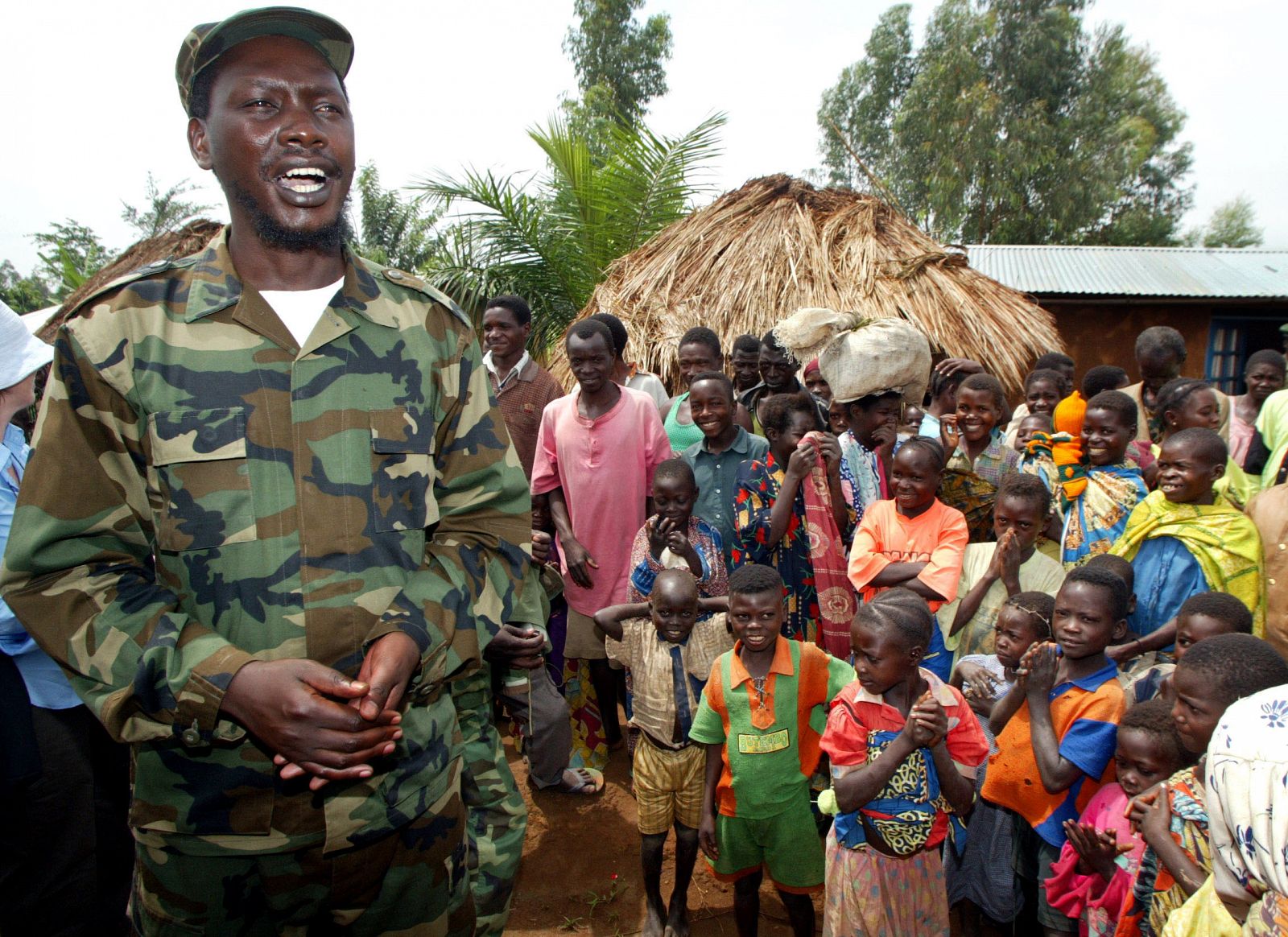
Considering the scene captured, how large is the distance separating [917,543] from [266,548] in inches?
99.4

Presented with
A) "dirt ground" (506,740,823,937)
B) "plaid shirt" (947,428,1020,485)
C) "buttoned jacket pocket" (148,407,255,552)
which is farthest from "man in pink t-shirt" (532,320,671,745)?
"buttoned jacket pocket" (148,407,255,552)

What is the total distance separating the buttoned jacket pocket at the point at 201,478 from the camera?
1429 mm

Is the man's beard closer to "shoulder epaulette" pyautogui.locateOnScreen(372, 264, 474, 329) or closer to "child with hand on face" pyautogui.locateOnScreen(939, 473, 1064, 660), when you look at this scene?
"shoulder epaulette" pyautogui.locateOnScreen(372, 264, 474, 329)

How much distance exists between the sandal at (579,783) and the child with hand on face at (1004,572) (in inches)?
72.6

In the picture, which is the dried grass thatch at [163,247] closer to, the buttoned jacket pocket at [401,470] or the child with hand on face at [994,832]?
the buttoned jacket pocket at [401,470]

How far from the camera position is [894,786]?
2.36 m

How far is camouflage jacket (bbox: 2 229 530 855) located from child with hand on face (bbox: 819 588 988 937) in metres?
1.25

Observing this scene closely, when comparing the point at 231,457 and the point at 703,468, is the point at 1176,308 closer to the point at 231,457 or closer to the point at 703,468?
the point at 703,468

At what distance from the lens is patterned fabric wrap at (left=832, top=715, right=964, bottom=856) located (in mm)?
2365

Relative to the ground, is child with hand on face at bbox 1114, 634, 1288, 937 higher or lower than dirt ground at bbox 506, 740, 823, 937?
higher

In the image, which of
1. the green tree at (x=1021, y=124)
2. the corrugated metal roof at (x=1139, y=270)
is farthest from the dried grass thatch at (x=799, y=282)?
the green tree at (x=1021, y=124)

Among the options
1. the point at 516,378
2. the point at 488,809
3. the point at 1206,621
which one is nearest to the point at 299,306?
the point at 488,809

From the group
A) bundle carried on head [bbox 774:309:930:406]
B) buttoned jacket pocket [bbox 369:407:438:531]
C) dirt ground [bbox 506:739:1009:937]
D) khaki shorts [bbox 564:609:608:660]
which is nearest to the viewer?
buttoned jacket pocket [bbox 369:407:438:531]

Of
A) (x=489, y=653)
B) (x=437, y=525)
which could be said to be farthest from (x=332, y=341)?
(x=489, y=653)
